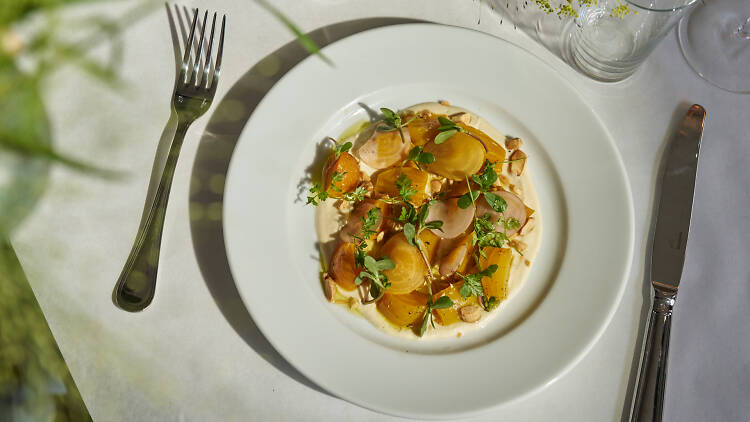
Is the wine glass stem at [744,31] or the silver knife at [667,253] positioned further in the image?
the wine glass stem at [744,31]

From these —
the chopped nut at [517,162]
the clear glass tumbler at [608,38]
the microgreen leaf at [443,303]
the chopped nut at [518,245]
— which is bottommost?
the microgreen leaf at [443,303]

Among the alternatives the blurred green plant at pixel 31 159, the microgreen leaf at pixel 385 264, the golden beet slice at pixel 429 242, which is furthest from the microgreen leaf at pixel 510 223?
the blurred green plant at pixel 31 159

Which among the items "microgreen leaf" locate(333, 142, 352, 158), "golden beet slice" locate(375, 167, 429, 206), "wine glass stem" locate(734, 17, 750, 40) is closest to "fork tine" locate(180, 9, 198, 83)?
"microgreen leaf" locate(333, 142, 352, 158)

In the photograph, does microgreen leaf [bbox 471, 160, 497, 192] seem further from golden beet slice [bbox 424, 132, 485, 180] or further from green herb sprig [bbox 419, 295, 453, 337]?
green herb sprig [bbox 419, 295, 453, 337]

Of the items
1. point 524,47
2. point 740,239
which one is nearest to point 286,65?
point 524,47

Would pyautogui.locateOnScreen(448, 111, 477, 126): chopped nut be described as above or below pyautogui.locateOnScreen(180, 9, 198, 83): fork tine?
above

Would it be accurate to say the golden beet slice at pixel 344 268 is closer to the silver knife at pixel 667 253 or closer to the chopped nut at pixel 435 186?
the chopped nut at pixel 435 186
